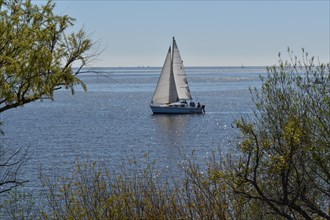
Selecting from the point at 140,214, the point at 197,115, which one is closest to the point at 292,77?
the point at 140,214

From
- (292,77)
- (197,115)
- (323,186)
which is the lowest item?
(197,115)

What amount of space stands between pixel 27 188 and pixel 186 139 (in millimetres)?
34339

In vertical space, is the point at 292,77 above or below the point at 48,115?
above

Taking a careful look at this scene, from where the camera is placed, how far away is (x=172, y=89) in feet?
309

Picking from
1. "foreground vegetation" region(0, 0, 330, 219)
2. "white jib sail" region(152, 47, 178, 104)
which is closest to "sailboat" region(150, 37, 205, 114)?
"white jib sail" region(152, 47, 178, 104)

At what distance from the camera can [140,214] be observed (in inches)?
512

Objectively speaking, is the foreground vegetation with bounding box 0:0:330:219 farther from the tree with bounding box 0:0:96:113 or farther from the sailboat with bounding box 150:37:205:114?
the sailboat with bounding box 150:37:205:114

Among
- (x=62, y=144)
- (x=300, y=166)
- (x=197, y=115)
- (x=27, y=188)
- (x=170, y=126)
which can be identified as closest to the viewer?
(x=300, y=166)

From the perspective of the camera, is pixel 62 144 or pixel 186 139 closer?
pixel 62 144

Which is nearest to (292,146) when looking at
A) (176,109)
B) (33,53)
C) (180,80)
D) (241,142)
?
(241,142)

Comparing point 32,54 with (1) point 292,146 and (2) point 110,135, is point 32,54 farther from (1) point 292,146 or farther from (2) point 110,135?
(2) point 110,135

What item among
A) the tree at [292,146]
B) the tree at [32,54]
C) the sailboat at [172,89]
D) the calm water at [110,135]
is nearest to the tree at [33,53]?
the tree at [32,54]

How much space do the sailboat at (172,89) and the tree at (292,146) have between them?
80.5 m

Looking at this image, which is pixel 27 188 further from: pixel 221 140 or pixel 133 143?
pixel 221 140
